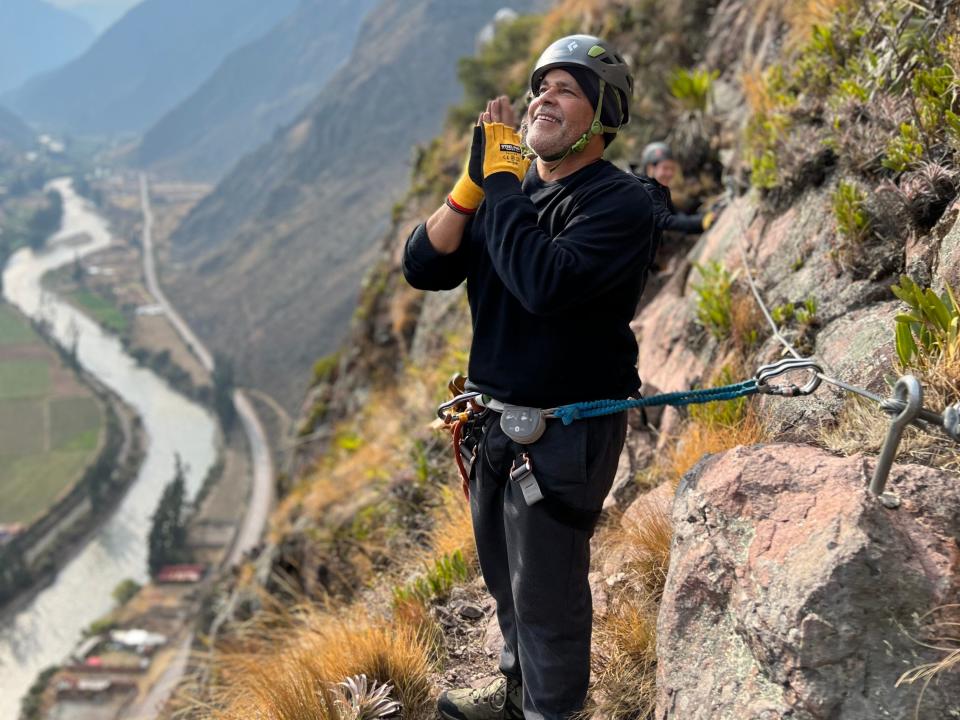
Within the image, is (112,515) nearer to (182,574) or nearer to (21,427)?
(182,574)

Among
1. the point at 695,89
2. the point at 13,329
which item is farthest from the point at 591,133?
the point at 13,329

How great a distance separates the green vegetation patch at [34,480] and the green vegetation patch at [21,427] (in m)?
1.97

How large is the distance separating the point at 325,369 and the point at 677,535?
72.1ft

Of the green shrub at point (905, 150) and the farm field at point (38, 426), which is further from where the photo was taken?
the farm field at point (38, 426)

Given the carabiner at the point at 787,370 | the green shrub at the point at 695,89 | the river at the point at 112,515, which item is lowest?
the river at the point at 112,515

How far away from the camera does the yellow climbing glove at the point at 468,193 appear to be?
8.88 ft

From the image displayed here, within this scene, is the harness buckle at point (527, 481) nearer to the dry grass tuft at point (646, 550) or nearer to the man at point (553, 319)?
the man at point (553, 319)

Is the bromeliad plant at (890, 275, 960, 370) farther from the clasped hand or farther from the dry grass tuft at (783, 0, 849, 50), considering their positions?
the dry grass tuft at (783, 0, 849, 50)

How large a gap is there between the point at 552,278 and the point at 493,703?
6.51 ft

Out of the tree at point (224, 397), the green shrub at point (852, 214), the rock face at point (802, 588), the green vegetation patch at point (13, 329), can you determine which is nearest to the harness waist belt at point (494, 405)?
the rock face at point (802, 588)

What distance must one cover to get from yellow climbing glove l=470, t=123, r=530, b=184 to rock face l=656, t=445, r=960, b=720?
4.43ft

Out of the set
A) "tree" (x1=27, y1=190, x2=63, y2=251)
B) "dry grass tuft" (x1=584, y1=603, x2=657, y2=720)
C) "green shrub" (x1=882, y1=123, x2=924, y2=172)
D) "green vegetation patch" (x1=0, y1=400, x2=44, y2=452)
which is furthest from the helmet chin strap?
"tree" (x1=27, y1=190, x2=63, y2=251)

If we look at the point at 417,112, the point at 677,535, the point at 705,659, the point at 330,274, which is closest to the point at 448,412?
the point at 677,535

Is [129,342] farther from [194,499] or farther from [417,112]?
[417,112]
